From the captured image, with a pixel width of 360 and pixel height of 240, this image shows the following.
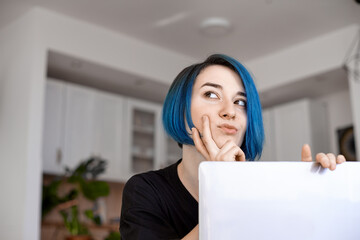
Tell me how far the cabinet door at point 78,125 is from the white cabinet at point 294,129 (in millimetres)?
1863

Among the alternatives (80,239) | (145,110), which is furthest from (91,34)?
(80,239)

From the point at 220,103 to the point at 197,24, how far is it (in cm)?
324

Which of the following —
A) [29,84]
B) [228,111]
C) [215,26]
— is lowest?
[228,111]

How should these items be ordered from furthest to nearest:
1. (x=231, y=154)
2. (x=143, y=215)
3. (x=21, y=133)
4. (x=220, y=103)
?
(x=21, y=133) → (x=220, y=103) → (x=143, y=215) → (x=231, y=154)

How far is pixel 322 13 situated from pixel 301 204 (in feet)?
11.8

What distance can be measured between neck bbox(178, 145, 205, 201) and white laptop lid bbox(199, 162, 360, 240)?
373mm

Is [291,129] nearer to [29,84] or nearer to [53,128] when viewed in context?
[53,128]

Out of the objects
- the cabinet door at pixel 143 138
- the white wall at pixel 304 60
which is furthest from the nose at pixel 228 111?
the cabinet door at pixel 143 138

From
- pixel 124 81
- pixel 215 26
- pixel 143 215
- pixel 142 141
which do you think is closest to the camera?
pixel 143 215

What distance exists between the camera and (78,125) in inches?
170

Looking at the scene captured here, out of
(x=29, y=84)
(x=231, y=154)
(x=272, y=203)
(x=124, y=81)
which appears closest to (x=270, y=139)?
(x=124, y=81)

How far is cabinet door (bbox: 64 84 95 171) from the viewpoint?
421 cm

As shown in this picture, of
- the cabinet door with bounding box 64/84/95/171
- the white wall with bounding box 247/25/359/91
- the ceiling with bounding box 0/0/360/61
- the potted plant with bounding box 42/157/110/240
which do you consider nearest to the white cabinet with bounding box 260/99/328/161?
the white wall with bounding box 247/25/359/91

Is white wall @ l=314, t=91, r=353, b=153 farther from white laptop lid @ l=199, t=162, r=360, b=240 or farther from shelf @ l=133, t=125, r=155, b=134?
white laptop lid @ l=199, t=162, r=360, b=240
